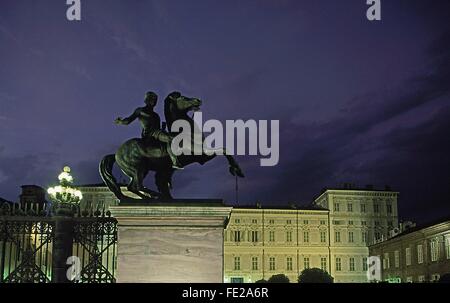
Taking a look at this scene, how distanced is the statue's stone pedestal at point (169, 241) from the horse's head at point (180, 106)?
59.7 inches

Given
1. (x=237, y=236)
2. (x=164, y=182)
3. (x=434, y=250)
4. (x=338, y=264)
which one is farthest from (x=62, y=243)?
(x=338, y=264)

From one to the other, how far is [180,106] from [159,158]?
937 millimetres

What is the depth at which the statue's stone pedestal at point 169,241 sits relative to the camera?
8.68 m

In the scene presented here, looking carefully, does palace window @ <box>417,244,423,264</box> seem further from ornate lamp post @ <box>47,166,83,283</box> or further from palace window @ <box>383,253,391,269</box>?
ornate lamp post @ <box>47,166,83,283</box>

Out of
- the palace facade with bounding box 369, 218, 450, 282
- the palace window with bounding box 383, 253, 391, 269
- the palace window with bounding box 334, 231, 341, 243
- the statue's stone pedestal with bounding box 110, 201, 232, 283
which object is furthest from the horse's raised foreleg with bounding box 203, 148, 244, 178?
the palace window with bounding box 334, 231, 341, 243

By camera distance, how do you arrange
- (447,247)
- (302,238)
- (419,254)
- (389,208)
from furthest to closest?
(389,208) < (302,238) < (419,254) < (447,247)

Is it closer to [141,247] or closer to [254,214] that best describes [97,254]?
[141,247]

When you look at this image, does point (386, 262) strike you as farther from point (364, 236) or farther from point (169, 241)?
point (169, 241)

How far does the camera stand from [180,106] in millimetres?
9492

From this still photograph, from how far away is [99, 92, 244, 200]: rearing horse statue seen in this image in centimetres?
934

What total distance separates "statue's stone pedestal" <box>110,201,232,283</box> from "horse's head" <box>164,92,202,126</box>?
152 cm
